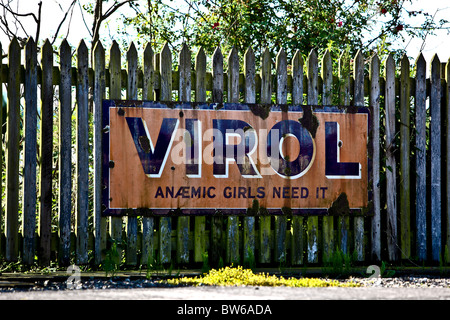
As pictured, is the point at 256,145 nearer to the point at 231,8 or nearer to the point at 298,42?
the point at 298,42

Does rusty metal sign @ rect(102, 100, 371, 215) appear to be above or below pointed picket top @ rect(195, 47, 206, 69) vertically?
below

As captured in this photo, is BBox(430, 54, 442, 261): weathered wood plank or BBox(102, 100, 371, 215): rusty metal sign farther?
BBox(430, 54, 442, 261): weathered wood plank

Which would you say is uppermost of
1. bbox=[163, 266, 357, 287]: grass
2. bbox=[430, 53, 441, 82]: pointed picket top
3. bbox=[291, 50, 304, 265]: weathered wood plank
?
bbox=[430, 53, 441, 82]: pointed picket top

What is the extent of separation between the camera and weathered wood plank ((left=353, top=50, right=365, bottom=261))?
21.0 feet

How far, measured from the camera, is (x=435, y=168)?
21.6 ft

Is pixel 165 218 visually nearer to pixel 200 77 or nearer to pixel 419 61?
pixel 200 77

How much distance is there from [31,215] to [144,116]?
153cm

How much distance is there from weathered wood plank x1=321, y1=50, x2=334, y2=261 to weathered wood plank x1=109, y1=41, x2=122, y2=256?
86.9 inches

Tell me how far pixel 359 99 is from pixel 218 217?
6.78 feet

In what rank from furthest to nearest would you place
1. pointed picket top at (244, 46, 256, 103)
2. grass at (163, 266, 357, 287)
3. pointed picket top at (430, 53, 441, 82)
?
pointed picket top at (430, 53, 441, 82) → pointed picket top at (244, 46, 256, 103) → grass at (163, 266, 357, 287)

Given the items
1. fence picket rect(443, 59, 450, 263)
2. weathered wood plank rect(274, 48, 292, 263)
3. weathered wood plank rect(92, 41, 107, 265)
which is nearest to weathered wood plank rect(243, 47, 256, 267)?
weathered wood plank rect(274, 48, 292, 263)

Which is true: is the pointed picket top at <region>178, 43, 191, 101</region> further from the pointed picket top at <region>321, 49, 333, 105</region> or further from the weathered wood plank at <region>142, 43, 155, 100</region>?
the pointed picket top at <region>321, 49, 333, 105</region>

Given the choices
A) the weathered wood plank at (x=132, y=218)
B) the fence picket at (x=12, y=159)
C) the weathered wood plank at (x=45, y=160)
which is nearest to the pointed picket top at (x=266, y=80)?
the weathered wood plank at (x=132, y=218)

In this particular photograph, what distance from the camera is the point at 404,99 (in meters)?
6.58
